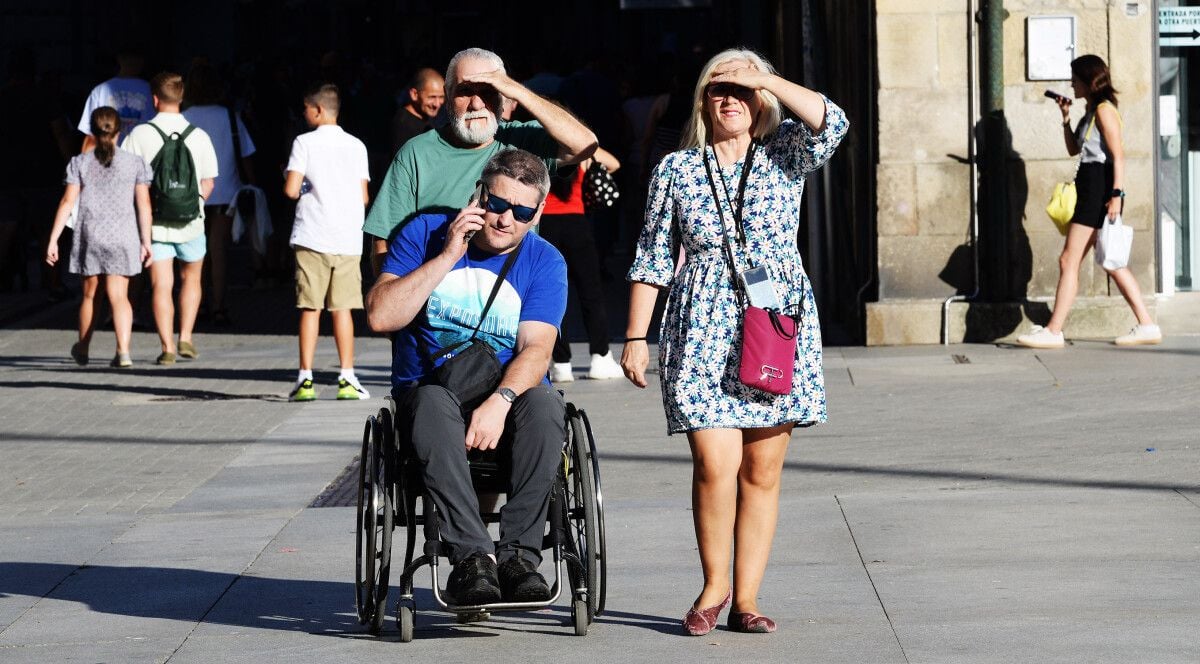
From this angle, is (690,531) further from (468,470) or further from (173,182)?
(173,182)

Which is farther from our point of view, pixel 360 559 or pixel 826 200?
pixel 826 200

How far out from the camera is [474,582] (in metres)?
5.40

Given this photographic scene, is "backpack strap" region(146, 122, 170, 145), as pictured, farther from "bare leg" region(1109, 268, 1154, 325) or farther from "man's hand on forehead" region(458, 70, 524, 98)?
"man's hand on forehead" region(458, 70, 524, 98)

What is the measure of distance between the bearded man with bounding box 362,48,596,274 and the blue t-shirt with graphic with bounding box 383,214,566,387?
1.50 ft

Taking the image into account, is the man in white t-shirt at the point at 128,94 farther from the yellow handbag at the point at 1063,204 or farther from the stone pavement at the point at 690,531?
the yellow handbag at the point at 1063,204

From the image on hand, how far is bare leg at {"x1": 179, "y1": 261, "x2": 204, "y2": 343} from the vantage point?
1262 cm

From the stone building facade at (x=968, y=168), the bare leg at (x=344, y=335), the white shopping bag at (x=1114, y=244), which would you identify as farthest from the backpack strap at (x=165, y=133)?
the white shopping bag at (x=1114, y=244)

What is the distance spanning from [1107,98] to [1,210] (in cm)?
923

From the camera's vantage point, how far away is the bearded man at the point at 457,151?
20.9 ft

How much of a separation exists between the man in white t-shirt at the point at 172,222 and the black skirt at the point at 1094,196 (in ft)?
17.4

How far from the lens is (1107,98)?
37.8 ft

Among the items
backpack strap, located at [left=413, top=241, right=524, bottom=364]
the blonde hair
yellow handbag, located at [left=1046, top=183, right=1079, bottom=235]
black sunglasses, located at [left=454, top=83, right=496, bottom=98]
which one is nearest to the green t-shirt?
black sunglasses, located at [left=454, top=83, right=496, bottom=98]

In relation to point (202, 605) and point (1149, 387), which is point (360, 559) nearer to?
point (202, 605)

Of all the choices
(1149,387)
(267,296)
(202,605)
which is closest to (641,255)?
(202,605)
